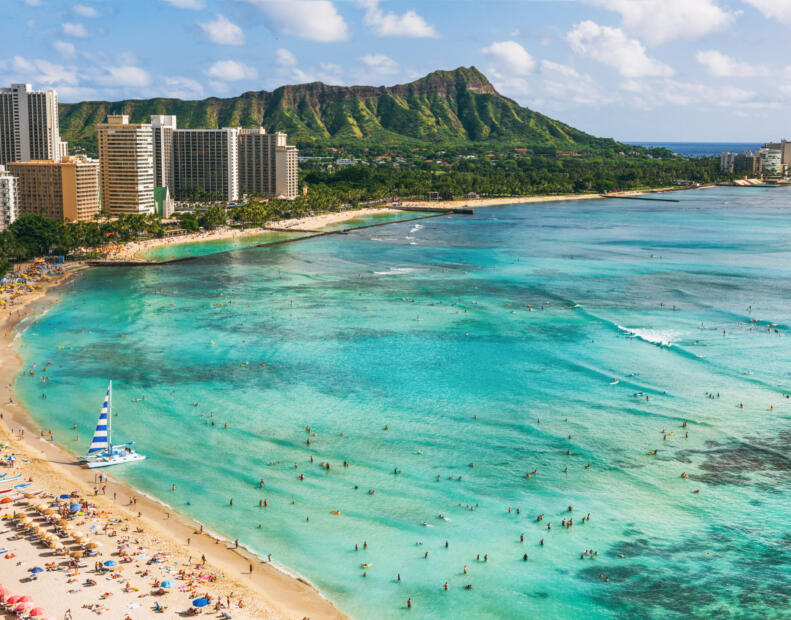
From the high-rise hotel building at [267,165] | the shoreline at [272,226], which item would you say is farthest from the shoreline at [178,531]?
the high-rise hotel building at [267,165]

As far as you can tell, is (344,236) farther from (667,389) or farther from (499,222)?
(667,389)

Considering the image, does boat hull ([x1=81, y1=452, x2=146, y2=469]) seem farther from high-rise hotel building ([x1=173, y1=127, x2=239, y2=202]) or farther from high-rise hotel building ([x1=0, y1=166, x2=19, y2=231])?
high-rise hotel building ([x1=173, y1=127, x2=239, y2=202])

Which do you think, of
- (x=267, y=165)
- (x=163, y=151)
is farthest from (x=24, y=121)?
(x=267, y=165)

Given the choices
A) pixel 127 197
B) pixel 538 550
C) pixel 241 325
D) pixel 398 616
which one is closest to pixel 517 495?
pixel 538 550

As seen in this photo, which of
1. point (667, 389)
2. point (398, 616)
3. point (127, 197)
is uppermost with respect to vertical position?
point (127, 197)

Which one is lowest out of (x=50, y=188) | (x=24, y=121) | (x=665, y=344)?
(x=665, y=344)

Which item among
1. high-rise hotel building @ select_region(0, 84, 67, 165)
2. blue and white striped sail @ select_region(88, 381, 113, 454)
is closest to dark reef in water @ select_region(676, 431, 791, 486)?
blue and white striped sail @ select_region(88, 381, 113, 454)

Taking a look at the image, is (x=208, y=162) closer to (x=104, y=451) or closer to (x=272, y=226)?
(x=272, y=226)
